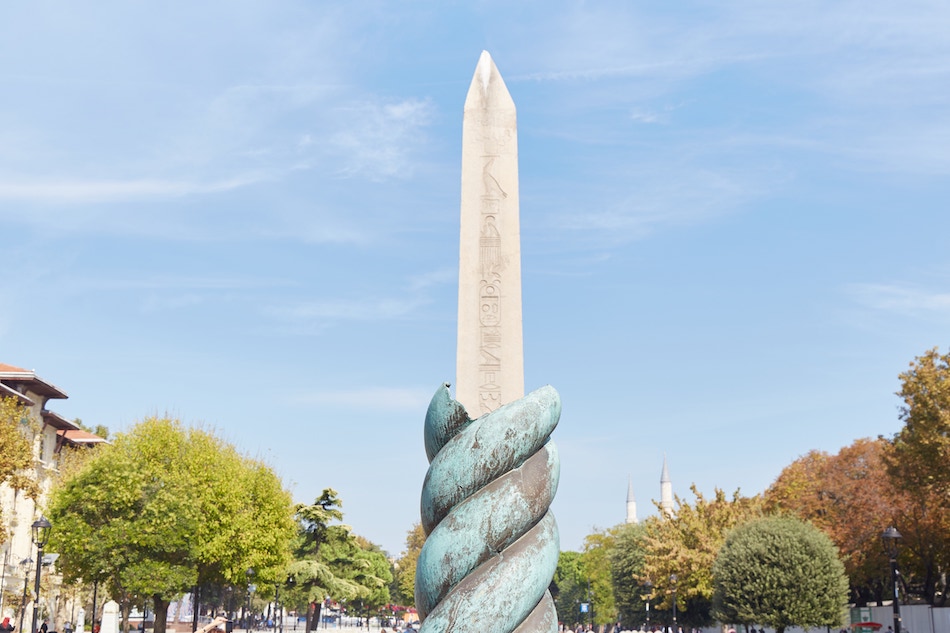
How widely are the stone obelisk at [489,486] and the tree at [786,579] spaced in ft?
93.8

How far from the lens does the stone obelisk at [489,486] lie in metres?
10.2

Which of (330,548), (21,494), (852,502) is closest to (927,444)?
(852,502)

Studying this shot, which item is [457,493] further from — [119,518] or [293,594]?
[293,594]

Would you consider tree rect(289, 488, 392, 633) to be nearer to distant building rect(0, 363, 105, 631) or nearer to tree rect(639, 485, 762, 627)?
distant building rect(0, 363, 105, 631)

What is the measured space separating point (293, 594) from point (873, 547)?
33.0m

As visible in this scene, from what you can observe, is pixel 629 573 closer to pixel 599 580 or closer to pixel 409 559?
pixel 599 580

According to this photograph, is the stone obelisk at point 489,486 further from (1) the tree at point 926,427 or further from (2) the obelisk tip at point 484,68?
(1) the tree at point 926,427

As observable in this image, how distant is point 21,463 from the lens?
36719 mm

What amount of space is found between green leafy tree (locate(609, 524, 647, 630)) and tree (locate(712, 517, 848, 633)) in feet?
92.2

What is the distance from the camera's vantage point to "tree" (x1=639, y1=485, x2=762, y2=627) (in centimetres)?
4959

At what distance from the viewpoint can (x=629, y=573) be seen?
227 ft

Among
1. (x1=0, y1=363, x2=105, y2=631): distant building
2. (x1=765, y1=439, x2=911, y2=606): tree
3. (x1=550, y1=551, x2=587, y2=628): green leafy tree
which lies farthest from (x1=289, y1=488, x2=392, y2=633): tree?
(x1=550, y1=551, x2=587, y2=628): green leafy tree

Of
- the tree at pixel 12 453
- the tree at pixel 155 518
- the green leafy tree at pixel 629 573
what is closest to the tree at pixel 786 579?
the tree at pixel 155 518

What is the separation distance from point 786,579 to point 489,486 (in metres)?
29.9
